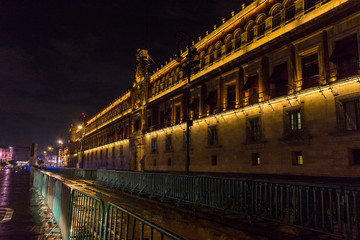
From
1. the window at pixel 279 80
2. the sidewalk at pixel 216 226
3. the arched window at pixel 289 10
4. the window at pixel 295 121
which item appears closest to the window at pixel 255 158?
the window at pixel 295 121

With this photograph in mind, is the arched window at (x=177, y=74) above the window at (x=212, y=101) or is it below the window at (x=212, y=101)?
above

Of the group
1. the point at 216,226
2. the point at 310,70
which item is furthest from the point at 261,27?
the point at 216,226

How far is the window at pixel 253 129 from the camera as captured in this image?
23.0 meters

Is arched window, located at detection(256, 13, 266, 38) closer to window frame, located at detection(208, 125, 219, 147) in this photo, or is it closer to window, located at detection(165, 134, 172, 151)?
window frame, located at detection(208, 125, 219, 147)

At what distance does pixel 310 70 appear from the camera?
20.2 metres

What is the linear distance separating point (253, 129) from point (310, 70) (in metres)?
6.59

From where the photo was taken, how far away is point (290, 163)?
19641mm

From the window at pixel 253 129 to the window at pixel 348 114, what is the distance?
262 inches

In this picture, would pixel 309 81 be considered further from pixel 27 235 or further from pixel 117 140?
pixel 117 140

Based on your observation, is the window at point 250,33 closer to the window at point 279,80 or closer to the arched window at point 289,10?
the arched window at point 289,10

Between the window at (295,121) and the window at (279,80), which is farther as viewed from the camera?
the window at (279,80)

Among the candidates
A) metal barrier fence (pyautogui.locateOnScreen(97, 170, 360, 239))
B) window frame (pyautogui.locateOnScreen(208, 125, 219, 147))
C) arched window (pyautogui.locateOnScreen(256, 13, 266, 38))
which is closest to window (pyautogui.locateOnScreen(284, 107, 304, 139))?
arched window (pyautogui.locateOnScreen(256, 13, 266, 38))

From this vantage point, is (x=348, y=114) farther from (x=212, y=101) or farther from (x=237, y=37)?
(x=212, y=101)

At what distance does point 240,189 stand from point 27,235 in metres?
6.10
